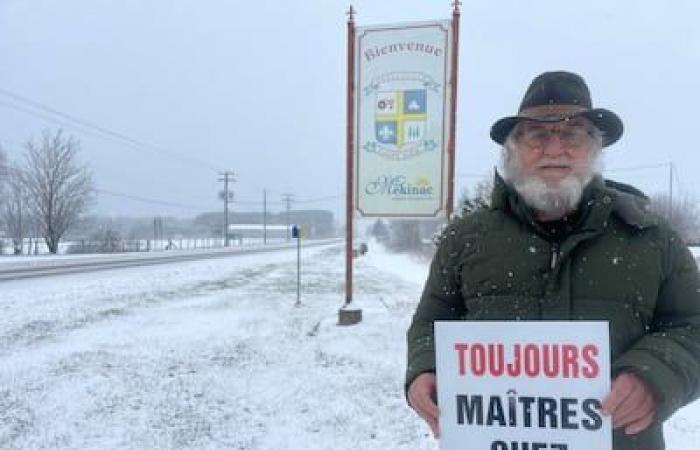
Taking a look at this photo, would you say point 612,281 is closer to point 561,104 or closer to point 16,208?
point 561,104

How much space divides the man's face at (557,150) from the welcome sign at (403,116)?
27.6 feet

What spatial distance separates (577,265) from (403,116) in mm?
8788

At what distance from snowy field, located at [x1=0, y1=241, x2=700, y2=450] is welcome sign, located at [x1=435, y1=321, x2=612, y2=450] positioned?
3197mm

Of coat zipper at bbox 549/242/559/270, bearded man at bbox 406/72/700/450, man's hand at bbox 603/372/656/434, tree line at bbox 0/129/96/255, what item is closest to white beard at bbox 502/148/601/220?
bearded man at bbox 406/72/700/450

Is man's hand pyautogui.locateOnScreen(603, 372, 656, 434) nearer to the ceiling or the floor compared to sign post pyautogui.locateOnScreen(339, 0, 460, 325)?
nearer to the floor

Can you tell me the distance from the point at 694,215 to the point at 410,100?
248ft

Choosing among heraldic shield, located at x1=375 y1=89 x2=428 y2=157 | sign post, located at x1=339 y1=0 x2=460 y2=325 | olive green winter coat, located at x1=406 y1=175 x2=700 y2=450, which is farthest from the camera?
heraldic shield, located at x1=375 y1=89 x2=428 y2=157

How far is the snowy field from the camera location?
5207 millimetres

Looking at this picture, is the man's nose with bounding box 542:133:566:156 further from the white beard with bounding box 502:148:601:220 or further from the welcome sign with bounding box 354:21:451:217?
the welcome sign with bounding box 354:21:451:217

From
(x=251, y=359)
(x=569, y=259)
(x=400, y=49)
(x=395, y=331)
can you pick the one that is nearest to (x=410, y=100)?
(x=400, y=49)

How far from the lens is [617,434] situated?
186cm

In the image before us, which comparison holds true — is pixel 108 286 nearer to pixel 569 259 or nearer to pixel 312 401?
pixel 312 401

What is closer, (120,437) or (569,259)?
(569,259)

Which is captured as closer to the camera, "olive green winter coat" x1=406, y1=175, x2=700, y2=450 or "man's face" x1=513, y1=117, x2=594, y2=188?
"olive green winter coat" x1=406, y1=175, x2=700, y2=450
